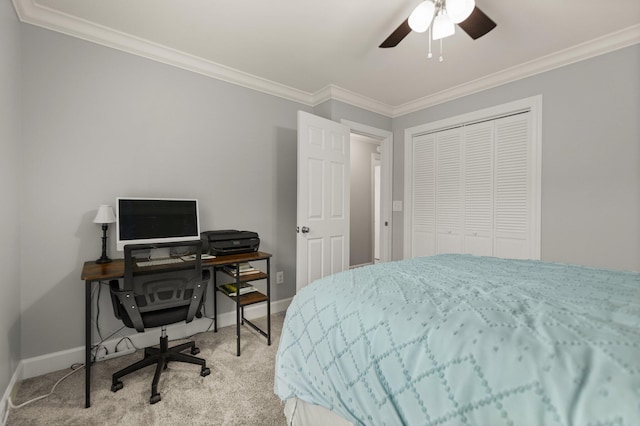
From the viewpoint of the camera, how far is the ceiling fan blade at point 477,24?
5.27ft

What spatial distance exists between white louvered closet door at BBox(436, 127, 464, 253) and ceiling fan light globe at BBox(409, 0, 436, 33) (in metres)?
1.80

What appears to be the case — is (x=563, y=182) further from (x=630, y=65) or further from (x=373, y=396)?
(x=373, y=396)

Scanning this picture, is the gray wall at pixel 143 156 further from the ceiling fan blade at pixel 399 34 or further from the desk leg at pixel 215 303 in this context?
the ceiling fan blade at pixel 399 34

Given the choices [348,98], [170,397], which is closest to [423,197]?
[348,98]

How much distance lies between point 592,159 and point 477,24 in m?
1.56

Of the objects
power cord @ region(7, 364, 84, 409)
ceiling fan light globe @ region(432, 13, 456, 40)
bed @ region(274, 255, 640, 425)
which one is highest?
ceiling fan light globe @ region(432, 13, 456, 40)

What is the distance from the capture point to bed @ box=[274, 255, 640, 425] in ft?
1.87

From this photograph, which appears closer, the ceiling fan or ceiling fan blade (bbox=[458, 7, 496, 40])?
the ceiling fan

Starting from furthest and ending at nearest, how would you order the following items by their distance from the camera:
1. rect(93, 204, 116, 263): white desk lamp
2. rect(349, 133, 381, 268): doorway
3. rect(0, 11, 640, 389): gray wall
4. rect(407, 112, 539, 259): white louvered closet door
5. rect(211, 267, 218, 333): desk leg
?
rect(349, 133, 381, 268): doorway, rect(407, 112, 539, 259): white louvered closet door, rect(211, 267, 218, 333): desk leg, rect(93, 204, 116, 263): white desk lamp, rect(0, 11, 640, 389): gray wall

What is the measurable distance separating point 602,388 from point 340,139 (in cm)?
283

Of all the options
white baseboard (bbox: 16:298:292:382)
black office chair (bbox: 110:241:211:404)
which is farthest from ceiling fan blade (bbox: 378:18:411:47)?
white baseboard (bbox: 16:298:292:382)

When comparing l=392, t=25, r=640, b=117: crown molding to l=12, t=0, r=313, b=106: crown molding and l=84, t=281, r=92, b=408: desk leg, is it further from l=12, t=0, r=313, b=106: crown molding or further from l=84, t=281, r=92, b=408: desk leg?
A: l=84, t=281, r=92, b=408: desk leg

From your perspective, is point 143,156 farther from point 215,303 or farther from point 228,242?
point 215,303

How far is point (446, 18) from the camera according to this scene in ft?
5.44
